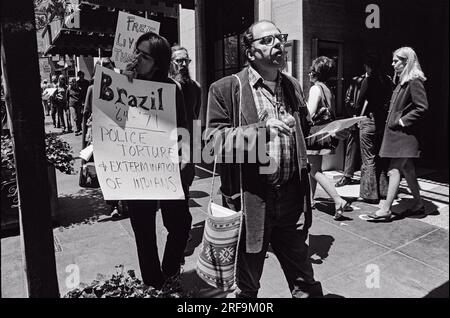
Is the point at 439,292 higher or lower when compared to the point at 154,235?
lower

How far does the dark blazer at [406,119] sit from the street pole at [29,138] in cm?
377

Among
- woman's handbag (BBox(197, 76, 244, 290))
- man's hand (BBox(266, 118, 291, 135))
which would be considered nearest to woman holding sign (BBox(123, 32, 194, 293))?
woman's handbag (BBox(197, 76, 244, 290))

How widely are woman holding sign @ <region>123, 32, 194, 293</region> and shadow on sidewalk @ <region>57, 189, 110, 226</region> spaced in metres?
2.53

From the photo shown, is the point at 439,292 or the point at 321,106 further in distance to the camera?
the point at 321,106

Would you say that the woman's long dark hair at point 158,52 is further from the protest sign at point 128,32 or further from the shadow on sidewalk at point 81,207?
the shadow on sidewalk at point 81,207

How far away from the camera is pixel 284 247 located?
2531 millimetres

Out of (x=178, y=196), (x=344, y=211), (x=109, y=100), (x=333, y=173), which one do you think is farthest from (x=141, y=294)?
(x=333, y=173)

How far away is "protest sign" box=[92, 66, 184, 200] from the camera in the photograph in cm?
218

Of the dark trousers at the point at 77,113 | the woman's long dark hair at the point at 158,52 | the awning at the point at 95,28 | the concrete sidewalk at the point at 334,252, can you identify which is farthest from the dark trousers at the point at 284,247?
the dark trousers at the point at 77,113

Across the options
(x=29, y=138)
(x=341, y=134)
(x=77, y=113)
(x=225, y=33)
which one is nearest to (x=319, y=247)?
(x=341, y=134)

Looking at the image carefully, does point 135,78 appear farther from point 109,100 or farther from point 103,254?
point 103,254

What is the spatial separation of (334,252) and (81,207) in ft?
12.1

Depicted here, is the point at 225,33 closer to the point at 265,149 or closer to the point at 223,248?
the point at 265,149

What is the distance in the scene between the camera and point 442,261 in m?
3.51
